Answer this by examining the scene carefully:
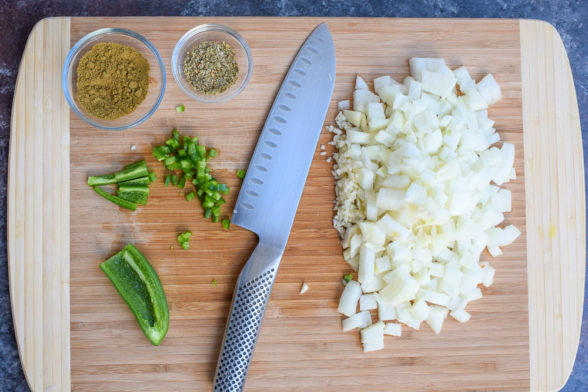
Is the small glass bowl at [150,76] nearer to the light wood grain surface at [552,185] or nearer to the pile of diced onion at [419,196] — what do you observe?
the pile of diced onion at [419,196]

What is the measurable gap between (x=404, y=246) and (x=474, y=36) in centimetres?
95

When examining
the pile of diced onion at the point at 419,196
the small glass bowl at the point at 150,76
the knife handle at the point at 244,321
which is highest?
the small glass bowl at the point at 150,76

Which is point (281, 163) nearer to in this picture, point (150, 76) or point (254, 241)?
point (254, 241)

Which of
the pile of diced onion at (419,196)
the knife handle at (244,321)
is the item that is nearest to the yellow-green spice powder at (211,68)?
the pile of diced onion at (419,196)

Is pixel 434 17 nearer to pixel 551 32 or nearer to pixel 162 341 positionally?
pixel 551 32

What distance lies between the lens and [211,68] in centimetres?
196

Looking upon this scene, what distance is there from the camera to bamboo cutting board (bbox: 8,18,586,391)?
200 cm

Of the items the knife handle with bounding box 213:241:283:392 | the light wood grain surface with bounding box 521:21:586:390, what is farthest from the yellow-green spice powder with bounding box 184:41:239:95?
Answer: the light wood grain surface with bounding box 521:21:586:390

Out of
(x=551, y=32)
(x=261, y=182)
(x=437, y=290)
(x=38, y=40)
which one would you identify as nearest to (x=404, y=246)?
(x=437, y=290)

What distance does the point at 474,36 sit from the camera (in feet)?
6.75

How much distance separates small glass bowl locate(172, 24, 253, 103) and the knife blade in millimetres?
171

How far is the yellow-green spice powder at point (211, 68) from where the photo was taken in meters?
1.96

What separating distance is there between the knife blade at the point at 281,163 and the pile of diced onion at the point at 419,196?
5.2 inches

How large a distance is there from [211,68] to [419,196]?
967 millimetres
